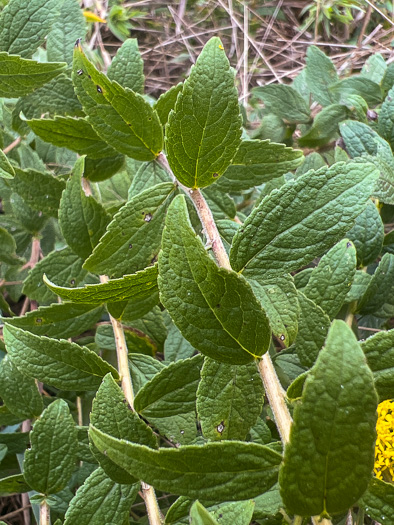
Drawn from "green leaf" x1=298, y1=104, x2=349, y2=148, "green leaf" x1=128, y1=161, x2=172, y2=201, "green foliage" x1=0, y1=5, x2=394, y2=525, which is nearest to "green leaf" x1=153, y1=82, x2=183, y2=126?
"green foliage" x1=0, y1=5, x2=394, y2=525

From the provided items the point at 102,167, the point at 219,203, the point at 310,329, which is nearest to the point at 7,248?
the point at 102,167

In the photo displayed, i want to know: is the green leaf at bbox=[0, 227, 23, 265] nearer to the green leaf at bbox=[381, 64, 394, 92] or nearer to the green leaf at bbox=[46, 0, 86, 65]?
the green leaf at bbox=[46, 0, 86, 65]

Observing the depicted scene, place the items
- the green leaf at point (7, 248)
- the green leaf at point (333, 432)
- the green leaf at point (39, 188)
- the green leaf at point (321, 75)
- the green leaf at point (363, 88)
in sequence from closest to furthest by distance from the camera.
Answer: the green leaf at point (333, 432), the green leaf at point (39, 188), the green leaf at point (7, 248), the green leaf at point (363, 88), the green leaf at point (321, 75)

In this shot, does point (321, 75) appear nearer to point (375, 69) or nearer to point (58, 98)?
point (375, 69)

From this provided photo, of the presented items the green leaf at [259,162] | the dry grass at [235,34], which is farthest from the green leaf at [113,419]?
the dry grass at [235,34]

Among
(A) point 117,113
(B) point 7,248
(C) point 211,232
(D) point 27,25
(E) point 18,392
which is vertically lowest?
(E) point 18,392

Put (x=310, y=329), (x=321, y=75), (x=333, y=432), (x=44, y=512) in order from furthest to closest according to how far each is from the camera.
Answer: (x=321, y=75) < (x=44, y=512) < (x=310, y=329) < (x=333, y=432)

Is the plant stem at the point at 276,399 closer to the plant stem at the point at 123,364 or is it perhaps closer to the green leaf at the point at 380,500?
the green leaf at the point at 380,500
